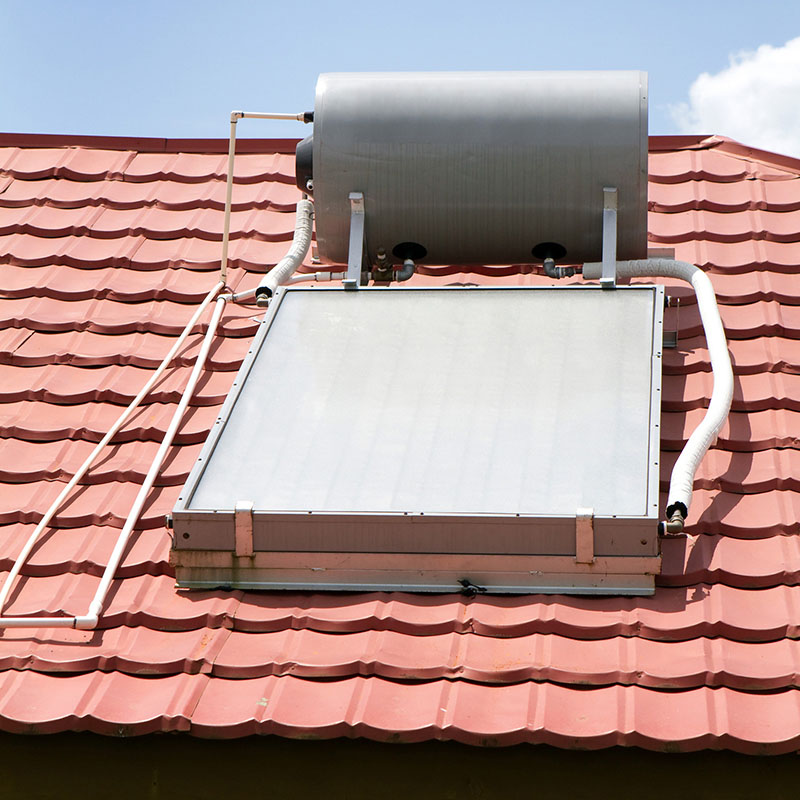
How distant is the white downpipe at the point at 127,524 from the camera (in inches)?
142

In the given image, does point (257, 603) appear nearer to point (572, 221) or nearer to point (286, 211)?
point (572, 221)

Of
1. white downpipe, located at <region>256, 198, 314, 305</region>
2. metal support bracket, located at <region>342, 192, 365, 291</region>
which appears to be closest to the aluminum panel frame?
white downpipe, located at <region>256, 198, 314, 305</region>

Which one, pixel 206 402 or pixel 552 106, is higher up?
pixel 552 106

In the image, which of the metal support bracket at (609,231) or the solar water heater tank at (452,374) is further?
the metal support bracket at (609,231)

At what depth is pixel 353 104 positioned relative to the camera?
16.1 feet

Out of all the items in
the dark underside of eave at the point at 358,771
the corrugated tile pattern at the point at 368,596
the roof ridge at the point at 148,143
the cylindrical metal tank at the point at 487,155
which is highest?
the roof ridge at the point at 148,143

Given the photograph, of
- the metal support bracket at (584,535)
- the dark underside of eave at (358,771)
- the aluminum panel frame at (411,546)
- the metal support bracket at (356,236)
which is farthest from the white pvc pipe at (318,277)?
the dark underside of eave at (358,771)

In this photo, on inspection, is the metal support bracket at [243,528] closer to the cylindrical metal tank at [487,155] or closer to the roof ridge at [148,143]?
the cylindrical metal tank at [487,155]

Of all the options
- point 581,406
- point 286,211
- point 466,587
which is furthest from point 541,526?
point 286,211

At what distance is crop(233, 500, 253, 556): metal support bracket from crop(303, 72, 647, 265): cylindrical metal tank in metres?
1.73

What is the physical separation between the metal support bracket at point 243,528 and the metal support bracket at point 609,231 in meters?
1.84

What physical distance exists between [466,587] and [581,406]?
74 centimetres

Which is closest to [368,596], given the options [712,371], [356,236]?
[712,371]

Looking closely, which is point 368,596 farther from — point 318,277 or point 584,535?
point 318,277
